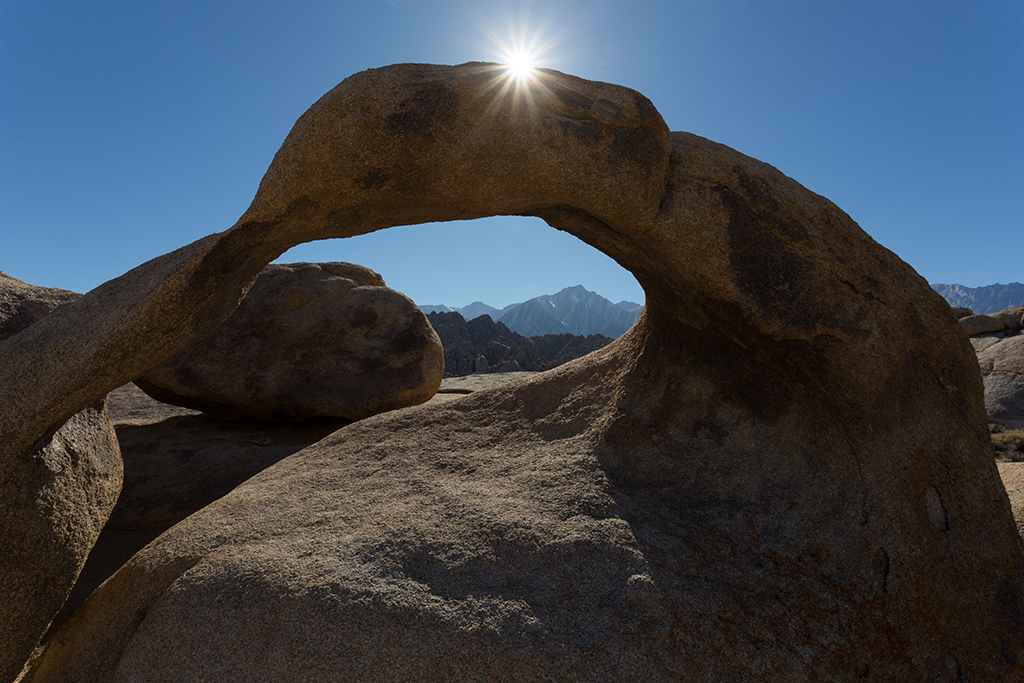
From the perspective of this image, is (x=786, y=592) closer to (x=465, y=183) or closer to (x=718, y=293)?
(x=718, y=293)

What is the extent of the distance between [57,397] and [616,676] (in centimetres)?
233

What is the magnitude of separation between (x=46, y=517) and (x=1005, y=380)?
1665 centimetres

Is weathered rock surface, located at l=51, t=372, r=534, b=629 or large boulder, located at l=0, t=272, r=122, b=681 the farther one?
weathered rock surface, located at l=51, t=372, r=534, b=629

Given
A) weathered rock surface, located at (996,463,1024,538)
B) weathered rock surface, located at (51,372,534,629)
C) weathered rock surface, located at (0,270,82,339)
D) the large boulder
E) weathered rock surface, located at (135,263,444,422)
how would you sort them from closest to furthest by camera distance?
the large boulder < weathered rock surface, located at (0,270,82,339) < weathered rock surface, located at (996,463,1024,538) < weathered rock surface, located at (51,372,534,629) < weathered rock surface, located at (135,263,444,422)

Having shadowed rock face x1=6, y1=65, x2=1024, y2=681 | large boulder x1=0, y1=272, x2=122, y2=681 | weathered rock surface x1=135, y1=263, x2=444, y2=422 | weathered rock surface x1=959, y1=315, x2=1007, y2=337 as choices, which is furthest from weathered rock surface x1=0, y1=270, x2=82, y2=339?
weathered rock surface x1=959, y1=315, x2=1007, y2=337

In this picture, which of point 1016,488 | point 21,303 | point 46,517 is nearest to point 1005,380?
point 1016,488

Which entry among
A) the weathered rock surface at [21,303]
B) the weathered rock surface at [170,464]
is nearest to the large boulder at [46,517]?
the weathered rock surface at [21,303]

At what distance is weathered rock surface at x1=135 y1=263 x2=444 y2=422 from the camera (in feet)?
16.4

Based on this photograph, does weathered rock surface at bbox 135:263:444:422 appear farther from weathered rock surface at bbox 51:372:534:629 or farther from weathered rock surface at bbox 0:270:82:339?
weathered rock surface at bbox 0:270:82:339

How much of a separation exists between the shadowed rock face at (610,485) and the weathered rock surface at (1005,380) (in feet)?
38.4

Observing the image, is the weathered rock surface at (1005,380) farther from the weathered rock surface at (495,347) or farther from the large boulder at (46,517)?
the weathered rock surface at (495,347)

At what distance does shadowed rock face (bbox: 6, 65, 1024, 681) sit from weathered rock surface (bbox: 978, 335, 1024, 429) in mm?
11692

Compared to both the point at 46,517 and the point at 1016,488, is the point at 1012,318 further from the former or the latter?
the point at 46,517

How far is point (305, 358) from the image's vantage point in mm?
5117
